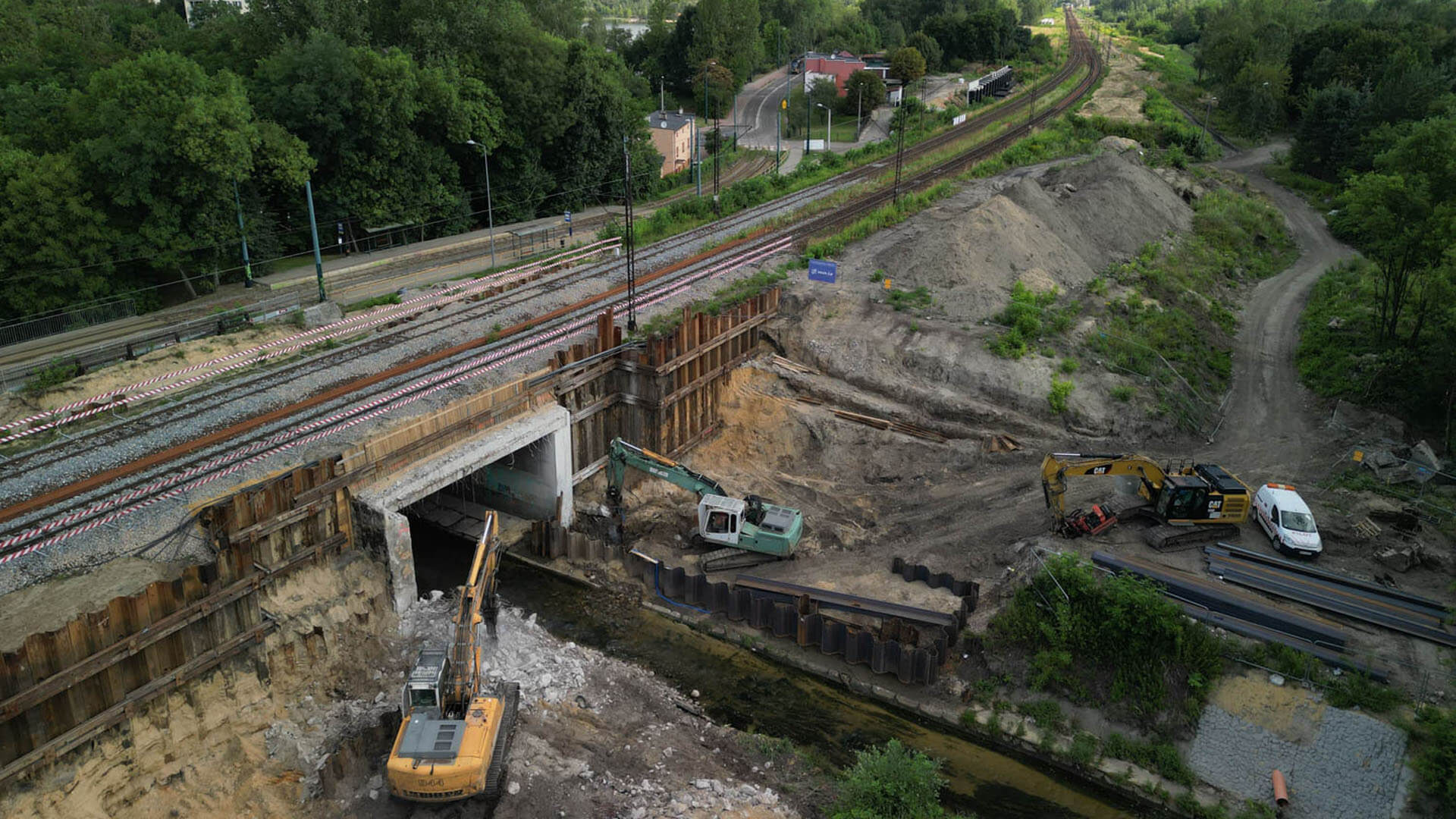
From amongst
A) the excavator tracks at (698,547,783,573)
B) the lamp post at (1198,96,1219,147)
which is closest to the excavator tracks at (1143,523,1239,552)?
the excavator tracks at (698,547,783,573)

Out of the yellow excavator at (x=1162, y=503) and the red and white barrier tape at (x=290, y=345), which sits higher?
the red and white barrier tape at (x=290, y=345)

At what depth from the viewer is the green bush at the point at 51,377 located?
99.4 ft

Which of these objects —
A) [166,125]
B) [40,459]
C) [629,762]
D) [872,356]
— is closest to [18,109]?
[166,125]

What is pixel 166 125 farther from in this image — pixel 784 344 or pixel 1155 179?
pixel 1155 179

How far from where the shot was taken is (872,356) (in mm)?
40656

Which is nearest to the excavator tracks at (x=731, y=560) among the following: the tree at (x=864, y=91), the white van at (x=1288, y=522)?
the white van at (x=1288, y=522)

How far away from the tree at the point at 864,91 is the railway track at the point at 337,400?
54.9 meters

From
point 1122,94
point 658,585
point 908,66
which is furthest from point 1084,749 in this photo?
point 1122,94

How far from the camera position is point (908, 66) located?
118 metres

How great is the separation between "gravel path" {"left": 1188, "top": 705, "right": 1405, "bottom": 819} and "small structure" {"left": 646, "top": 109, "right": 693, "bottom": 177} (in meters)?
72.4

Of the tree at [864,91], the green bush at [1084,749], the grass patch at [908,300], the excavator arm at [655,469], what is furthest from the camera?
the tree at [864,91]

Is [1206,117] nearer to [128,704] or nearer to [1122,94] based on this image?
[1122,94]

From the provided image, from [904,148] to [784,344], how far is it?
50.3 m

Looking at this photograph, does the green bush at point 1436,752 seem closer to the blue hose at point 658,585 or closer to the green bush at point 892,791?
the green bush at point 892,791
